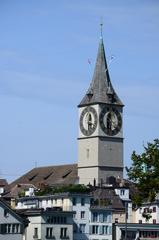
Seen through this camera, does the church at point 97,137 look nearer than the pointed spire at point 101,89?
Yes

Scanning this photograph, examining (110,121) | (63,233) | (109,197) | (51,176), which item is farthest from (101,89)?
(63,233)

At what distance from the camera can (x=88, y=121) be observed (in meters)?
174

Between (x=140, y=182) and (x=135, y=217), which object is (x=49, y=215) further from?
(x=140, y=182)

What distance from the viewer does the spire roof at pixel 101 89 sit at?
173750 millimetres

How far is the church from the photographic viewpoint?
551 feet

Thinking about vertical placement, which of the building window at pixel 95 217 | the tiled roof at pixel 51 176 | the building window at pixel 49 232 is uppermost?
the tiled roof at pixel 51 176

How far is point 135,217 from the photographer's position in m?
127

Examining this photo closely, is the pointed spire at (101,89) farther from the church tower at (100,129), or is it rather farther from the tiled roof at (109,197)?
the tiled roof at (109,197)

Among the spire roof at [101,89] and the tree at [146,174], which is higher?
the spire roof at [101,89]

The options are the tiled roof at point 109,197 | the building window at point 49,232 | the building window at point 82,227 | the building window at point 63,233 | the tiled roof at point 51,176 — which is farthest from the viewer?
the tiled roof at point 51,176

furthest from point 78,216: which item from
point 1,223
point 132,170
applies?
point 132,170

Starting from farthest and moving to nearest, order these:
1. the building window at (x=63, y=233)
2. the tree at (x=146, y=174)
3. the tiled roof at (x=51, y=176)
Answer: the tiled roof at (x=51, y=176) → the building window at (x=63, y=233) → the tree at (x=146, y=174)

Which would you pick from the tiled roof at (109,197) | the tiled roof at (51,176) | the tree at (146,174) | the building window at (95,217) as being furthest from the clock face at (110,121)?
the tree at (146,174)

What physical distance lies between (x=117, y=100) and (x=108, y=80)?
12.5 feet
